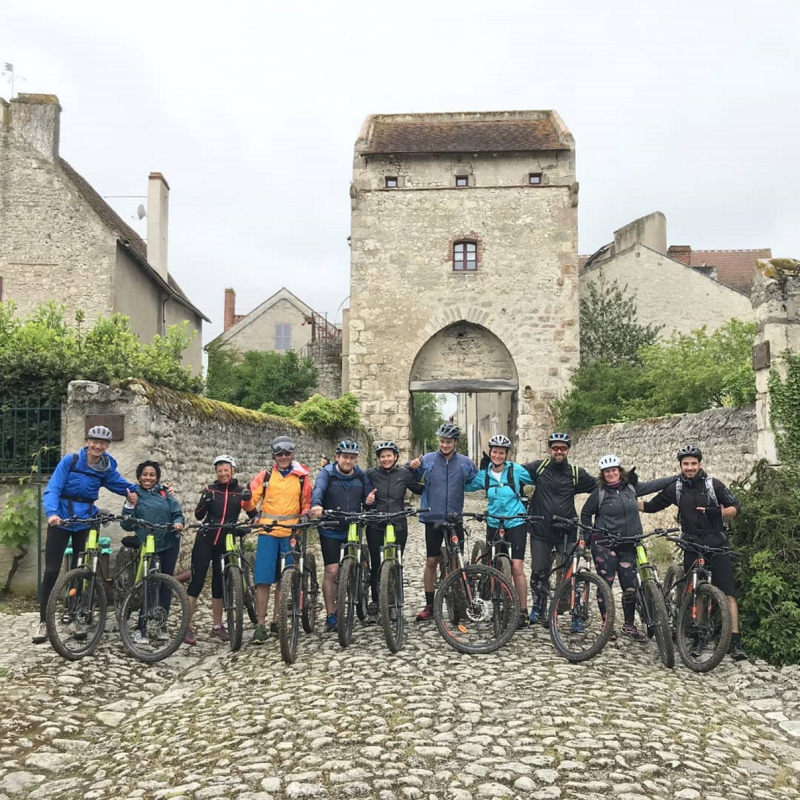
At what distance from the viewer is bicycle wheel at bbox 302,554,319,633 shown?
649cm

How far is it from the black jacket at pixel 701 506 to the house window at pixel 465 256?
16951mm

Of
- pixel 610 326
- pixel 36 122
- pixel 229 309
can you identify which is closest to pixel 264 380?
pixel 36 122

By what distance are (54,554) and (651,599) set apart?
471 cm

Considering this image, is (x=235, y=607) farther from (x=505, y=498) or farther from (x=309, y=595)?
(x=505, y=498)

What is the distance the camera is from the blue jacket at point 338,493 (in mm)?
6684

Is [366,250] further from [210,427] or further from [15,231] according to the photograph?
[210,427]

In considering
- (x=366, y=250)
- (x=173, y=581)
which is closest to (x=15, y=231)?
(x=366, y=250)

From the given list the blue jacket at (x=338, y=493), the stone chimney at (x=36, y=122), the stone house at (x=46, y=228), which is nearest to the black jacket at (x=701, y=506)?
the blue jacket at (x=338, y=493)

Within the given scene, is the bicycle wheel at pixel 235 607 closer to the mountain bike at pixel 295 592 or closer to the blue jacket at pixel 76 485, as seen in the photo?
the mountain bike at pixel 295 592

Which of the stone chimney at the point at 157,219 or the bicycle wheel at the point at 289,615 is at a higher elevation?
the stone chimney at the point at 157,219

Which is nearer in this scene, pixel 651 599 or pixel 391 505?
pixel 651 599

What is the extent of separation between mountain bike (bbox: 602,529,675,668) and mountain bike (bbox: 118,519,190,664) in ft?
11.5

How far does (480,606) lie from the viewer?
634cm

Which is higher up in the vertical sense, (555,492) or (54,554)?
(555,492)
